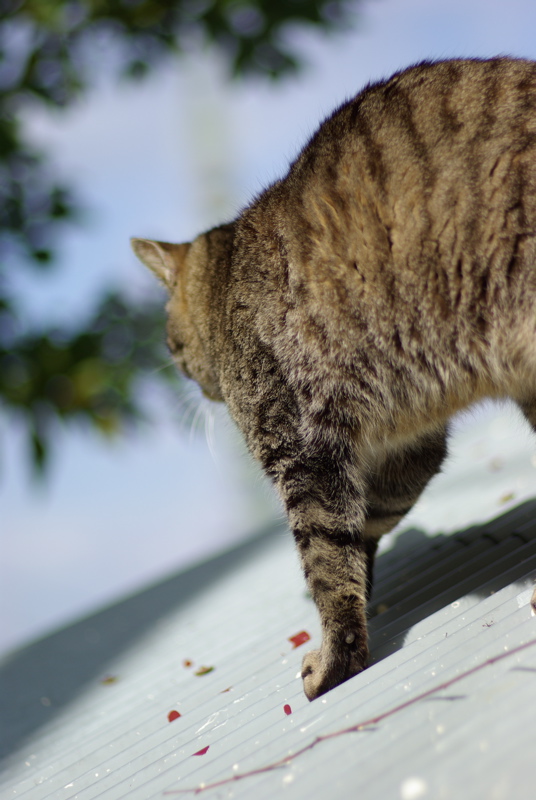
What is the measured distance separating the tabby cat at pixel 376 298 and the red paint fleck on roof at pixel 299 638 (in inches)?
15.2

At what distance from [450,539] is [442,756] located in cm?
161

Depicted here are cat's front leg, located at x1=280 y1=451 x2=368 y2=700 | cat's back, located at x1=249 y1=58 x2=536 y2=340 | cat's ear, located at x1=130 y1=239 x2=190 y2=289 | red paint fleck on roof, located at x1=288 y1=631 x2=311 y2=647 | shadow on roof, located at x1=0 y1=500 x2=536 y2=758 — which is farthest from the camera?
cat's ear, located at x1=130 y1=239 x2=190 y2=289

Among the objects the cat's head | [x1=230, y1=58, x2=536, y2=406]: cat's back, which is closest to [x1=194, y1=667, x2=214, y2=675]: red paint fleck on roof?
the cat's head

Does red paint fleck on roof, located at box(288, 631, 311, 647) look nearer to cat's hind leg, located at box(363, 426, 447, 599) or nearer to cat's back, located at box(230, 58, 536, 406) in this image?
cat's hind leg, located at box(363, 426, 447, 599)

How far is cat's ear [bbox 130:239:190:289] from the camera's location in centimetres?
291

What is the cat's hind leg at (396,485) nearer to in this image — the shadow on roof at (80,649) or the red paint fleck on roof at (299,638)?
the red paint fleck on roof at (299,638)

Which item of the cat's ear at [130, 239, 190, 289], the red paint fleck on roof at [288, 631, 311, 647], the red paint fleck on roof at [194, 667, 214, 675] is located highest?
the cat's ear at [130, 239, 190, 289]

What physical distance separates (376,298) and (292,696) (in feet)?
3.37

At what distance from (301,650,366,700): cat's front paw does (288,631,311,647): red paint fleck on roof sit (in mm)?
442

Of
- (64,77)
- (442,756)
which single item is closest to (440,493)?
(442,756)

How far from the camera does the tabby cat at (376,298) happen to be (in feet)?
5.82

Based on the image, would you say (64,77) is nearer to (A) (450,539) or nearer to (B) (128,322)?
(B) (128,322)

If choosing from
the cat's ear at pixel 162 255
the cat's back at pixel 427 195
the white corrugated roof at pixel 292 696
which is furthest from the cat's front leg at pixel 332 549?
the cat's ear at pixel 162 255

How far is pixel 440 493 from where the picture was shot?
363 cm
